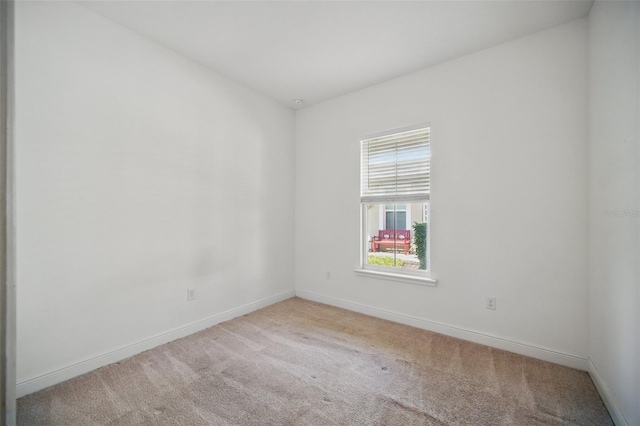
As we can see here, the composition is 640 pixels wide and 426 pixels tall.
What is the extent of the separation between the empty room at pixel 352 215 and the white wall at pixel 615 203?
0.8 inches

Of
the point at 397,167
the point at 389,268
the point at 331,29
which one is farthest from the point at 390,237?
the point at 331,29

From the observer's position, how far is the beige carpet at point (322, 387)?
5.39ft

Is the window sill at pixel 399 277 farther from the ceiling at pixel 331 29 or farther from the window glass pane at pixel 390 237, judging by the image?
the ceiling at pixel 331 29

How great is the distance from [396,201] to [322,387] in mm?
2069

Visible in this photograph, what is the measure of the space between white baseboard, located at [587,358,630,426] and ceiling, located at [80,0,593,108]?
2.70m

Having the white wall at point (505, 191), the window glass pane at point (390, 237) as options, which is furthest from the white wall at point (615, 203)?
the window glass pane at point (390, 237)

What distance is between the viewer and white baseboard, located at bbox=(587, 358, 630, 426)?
5.03 ft

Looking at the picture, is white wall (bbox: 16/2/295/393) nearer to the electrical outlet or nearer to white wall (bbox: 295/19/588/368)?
white wall (bbox: 295/19/588/368)

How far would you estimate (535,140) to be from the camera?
2.35 metres

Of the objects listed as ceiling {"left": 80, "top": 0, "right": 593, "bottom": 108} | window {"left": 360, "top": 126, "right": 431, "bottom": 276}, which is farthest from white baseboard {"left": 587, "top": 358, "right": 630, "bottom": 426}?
ceiling {"left": 80, "top": 0, "right": 593, "bottom": 108}

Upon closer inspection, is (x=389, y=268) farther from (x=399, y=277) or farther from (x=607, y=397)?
(x=607, y=397)

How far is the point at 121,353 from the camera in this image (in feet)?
7.45

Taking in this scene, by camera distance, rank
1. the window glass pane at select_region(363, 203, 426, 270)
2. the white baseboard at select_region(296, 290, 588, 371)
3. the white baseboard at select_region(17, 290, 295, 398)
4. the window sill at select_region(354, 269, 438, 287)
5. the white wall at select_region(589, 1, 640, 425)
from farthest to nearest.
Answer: the window glass pane at select_region(363, 203, 426, 270)
the window sill at select_region(354, 269, 438, 287)
the white baseboard at select_region(296, 290, 588, 371)
the white baseboard at select_region(17, 290, 295, 398)
the white wall at select_region(589, 1, 640, 425)

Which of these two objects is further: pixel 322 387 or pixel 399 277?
pixel 399 277
